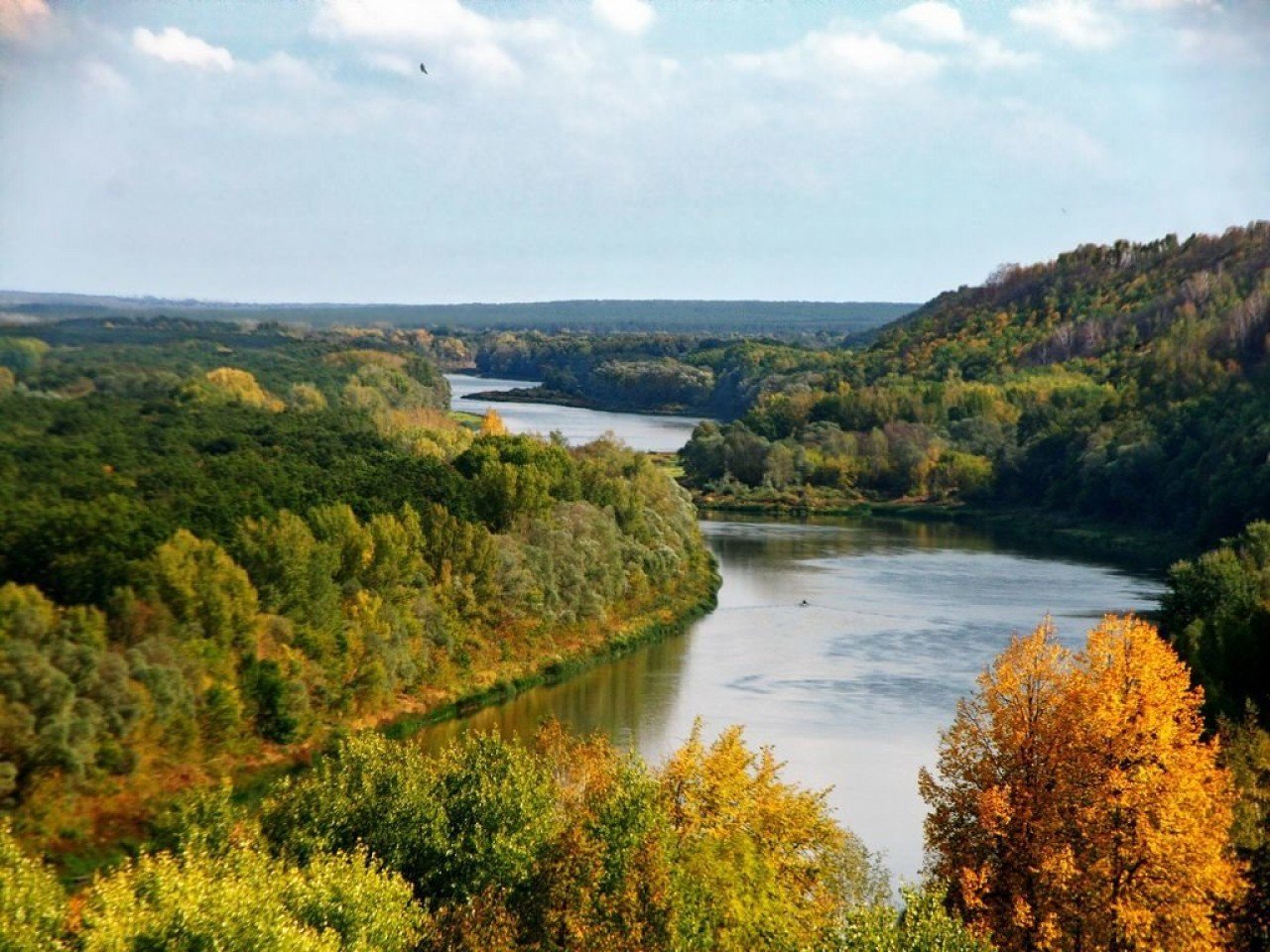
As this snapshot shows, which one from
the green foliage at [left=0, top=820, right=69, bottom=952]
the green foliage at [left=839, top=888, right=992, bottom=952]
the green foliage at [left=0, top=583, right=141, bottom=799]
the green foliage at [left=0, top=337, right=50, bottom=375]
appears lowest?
the green foliage at [left=0, top=583, right=141, bottom=799]

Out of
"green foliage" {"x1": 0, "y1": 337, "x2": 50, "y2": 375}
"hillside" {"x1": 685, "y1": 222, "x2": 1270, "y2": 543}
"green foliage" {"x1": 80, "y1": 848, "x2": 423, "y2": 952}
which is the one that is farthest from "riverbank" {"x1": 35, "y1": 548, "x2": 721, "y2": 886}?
"hillside" {"x1": 685, "y1": 222, "x2": 1270, "y2": 543}

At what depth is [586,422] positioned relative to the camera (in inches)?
4348

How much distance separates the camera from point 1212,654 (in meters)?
26.8

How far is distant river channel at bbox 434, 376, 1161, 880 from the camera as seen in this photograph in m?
27.9

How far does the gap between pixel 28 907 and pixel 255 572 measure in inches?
685

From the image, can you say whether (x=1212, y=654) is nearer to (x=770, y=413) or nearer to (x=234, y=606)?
(x=234, y=606)

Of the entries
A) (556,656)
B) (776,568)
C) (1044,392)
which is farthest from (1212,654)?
(1044,392)

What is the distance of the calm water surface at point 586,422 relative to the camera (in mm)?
93312

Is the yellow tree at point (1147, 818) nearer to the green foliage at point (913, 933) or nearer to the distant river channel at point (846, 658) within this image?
the green foliage at point (913, 933)

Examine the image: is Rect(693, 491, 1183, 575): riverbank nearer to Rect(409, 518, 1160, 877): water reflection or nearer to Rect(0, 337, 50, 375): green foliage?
Rect(409, 518, 1160, 877): water reflection

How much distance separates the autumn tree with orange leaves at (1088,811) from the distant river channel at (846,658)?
201 inches

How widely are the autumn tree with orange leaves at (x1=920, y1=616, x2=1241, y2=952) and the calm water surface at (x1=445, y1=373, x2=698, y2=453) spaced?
65.7 metres

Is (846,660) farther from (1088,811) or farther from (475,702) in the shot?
(1088,811)

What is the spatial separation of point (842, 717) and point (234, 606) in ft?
38.2
